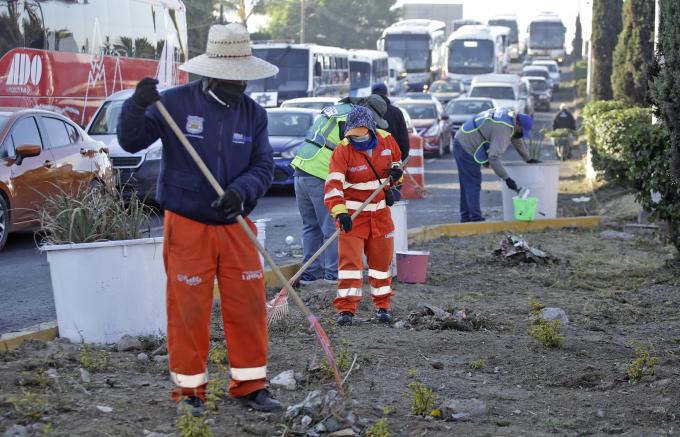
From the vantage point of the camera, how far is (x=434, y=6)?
121m

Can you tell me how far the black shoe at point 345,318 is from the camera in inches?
317

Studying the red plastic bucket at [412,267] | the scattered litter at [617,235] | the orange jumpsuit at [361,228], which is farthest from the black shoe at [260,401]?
the scattered litter at [617,235]

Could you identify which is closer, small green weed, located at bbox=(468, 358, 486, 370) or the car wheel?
small green weed, located at bbox=(468, 358, 486, 370)

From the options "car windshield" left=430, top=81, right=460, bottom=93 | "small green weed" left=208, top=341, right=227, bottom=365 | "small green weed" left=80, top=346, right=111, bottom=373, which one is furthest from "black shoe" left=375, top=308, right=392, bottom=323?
"car windshield" left=430, top=81, right=460, bottom=93

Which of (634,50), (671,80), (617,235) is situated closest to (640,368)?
(671,80)

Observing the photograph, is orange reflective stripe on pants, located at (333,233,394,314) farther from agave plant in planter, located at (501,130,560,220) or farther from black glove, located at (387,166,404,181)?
agave plant in planter, located at (501,130,560,220)

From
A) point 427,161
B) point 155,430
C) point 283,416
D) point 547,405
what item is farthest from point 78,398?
point 427,161

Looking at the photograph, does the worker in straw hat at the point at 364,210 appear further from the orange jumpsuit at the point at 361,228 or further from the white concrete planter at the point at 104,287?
the white concrete planter at the point at 104,287

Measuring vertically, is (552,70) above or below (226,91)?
below

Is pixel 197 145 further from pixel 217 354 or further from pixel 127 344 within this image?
pixel 127 344

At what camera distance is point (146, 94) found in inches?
206

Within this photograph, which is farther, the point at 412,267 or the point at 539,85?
the point at 539,85

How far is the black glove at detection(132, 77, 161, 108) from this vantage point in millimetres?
5230

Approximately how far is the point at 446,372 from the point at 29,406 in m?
2.57
